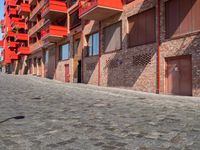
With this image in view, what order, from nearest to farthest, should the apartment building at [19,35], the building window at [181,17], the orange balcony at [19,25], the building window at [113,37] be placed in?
the building window at [181,17] → the building window at [113,37] → the apartment building at [19,35] → the orange balcony at [19,25]

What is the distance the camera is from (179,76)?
1605 cm

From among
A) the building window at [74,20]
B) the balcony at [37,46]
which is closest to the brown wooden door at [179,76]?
the building window at [74,20]

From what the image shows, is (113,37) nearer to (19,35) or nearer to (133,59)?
(133,59)

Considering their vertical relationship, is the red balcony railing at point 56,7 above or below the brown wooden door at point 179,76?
above

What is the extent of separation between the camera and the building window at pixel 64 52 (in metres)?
31.5

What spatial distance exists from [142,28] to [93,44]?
24.5 ft

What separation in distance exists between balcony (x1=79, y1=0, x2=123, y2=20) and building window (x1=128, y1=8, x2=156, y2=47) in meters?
1.63

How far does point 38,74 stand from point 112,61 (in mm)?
23844

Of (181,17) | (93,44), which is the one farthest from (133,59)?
(93,44)

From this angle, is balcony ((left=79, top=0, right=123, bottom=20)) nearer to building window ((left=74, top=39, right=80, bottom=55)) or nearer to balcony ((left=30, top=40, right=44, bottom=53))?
building window ((left=74, top=39, right=80, bottom=55))

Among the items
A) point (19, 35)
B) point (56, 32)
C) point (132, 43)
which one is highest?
point (19, 35)

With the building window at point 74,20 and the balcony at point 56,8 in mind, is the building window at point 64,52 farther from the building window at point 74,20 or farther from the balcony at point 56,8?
the balcony at point 56,8

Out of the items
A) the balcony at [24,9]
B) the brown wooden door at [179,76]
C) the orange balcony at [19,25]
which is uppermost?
the balcony at [24,9]

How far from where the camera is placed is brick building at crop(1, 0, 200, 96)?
51.1 feet
